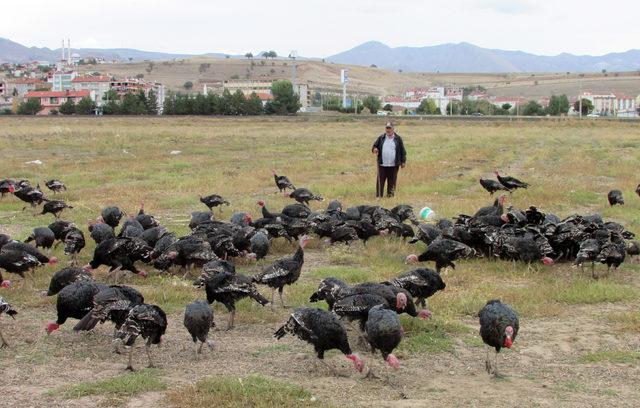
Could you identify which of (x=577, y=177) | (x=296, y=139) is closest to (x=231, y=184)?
(x=577, y=177)

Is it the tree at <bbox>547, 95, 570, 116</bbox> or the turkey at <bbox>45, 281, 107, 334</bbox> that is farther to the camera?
the tree at <bbox>547, 95, 570, 116</bbox>

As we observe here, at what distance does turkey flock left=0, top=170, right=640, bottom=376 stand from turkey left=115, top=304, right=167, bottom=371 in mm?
12

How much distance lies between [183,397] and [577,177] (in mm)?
20885

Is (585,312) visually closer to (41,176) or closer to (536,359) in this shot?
(536,359)

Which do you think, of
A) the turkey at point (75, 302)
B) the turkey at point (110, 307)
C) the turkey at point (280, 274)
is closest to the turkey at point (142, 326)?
the turkey at point (110, 307)

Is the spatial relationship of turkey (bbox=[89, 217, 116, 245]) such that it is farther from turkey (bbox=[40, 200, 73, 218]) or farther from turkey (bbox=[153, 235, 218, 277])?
turkey (bbox=[40, 200, 73, 218])

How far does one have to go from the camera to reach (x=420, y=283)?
936 cm

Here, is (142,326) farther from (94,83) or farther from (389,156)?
(94,83)

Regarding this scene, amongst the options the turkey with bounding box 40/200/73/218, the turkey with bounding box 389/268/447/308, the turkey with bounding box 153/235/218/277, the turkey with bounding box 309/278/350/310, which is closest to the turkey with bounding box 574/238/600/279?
the turkey with bounding box 389/268/447/308

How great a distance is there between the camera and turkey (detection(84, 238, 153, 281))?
1099 cm

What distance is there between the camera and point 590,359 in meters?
7.97

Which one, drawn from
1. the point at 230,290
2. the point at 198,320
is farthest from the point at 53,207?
the point at 198,320

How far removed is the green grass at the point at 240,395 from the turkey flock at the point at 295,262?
0.78 m

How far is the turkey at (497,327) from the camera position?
740 cm
